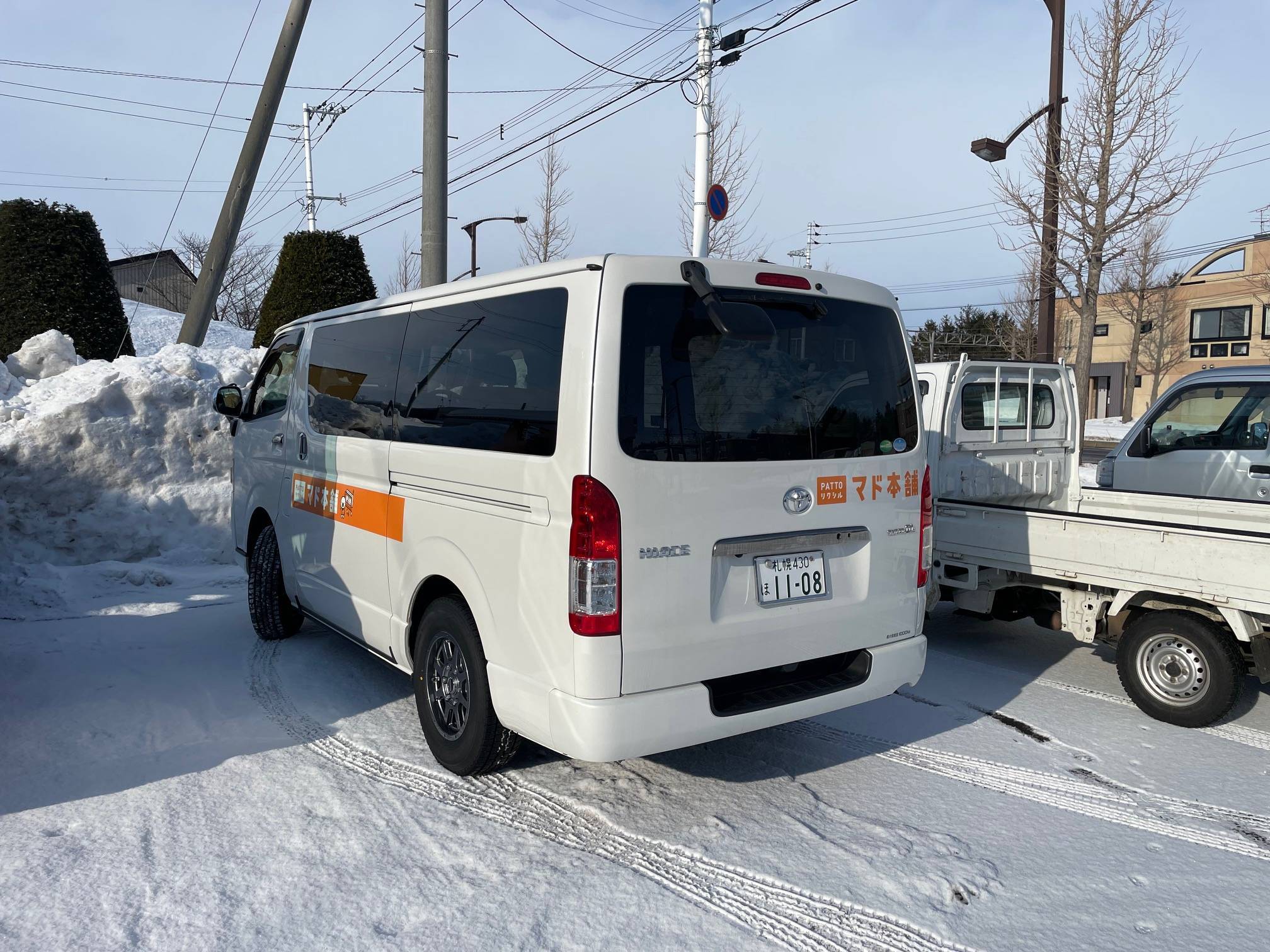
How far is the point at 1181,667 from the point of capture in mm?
4848

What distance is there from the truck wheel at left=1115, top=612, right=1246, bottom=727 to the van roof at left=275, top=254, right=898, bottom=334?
237cm

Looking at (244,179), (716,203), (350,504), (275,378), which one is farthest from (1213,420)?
(244,179)

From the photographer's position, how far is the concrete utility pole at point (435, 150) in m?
9.86

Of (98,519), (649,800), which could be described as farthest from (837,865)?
(98,519)

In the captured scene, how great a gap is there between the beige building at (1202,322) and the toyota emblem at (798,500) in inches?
1523

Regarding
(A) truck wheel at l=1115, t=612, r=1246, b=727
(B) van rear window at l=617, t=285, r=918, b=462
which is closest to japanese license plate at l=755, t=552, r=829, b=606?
(B) van rear window at l=617, t=285, r=918, b=462

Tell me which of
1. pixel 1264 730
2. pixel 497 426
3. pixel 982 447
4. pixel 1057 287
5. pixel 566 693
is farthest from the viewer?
pixel 1057 287

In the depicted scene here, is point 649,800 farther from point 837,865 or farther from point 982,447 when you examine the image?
point 982,447

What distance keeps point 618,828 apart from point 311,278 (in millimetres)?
12331

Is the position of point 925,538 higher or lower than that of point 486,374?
lower

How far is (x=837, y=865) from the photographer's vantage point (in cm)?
336

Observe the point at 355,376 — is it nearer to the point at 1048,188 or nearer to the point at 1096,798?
the point at 1096,798

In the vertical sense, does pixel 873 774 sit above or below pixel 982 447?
below

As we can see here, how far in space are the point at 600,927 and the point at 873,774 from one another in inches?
67.2
